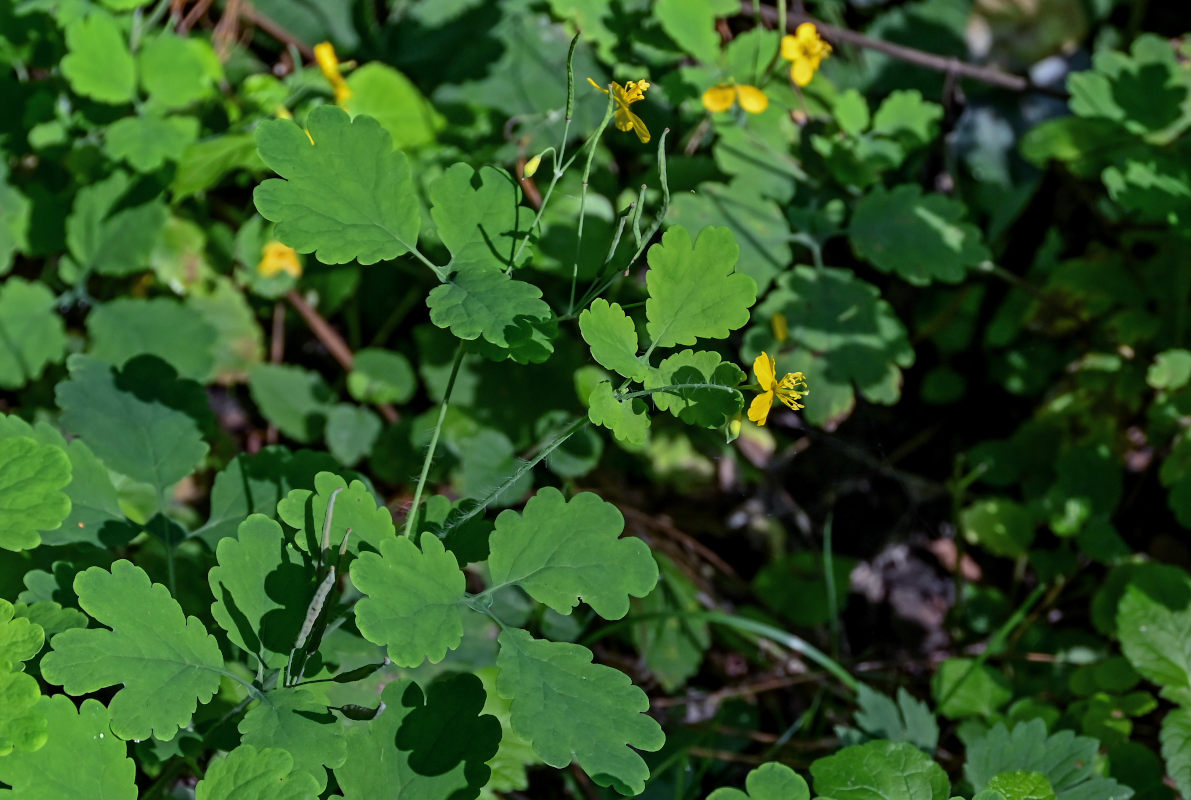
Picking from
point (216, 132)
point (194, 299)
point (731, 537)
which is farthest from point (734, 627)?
point (216, 132)

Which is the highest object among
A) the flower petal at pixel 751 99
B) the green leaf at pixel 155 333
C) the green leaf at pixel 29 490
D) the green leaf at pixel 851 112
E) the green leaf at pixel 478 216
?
the green leaf at pixel 478 216

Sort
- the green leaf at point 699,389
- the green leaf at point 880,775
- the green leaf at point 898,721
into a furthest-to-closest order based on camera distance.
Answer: the green leaf at point 898,721
the green leaf at point 880,775
the green leaf at point 699,389

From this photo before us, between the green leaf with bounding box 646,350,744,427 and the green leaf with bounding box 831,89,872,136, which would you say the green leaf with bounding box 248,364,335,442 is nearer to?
the green leaf with bounding box 646,350,744,427

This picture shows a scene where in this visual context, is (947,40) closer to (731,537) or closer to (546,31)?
(546,31)

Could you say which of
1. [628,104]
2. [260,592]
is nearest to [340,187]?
[628,104]

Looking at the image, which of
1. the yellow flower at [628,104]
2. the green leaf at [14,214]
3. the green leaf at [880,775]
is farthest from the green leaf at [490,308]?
the green leaf at [14,214]

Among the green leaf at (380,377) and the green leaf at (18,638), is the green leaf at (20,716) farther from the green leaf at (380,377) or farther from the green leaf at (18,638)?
the green leaf at (380,377)
